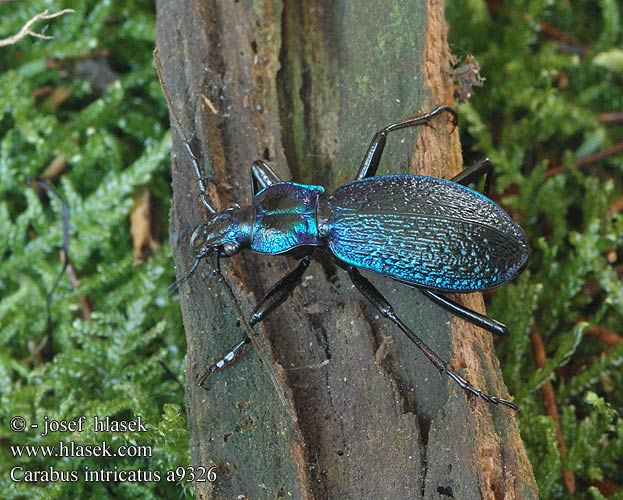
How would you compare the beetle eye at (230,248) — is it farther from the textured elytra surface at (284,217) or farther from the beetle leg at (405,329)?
the beetle leg at (405,329)

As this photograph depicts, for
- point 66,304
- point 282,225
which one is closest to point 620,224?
point 282,225

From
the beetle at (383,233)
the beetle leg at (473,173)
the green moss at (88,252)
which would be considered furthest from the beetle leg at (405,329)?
the green moss at (88,252)

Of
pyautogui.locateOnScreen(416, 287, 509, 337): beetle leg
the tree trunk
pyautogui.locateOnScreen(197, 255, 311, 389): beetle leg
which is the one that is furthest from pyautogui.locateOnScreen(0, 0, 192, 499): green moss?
pyautogui.locateOnScreen(416, 287, 509, 337): beetle leg

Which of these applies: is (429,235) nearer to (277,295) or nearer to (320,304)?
(320,304)

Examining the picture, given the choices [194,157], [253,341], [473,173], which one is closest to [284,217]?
[194,157]

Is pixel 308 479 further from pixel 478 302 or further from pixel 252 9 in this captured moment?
pixel 252 9

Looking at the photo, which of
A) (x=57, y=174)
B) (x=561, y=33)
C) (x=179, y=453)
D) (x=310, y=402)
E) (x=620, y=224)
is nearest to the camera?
(x=310, y=402)

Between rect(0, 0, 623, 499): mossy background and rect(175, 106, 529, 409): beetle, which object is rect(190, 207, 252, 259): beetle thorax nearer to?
rect(175, 106, 529, 409): beetle
